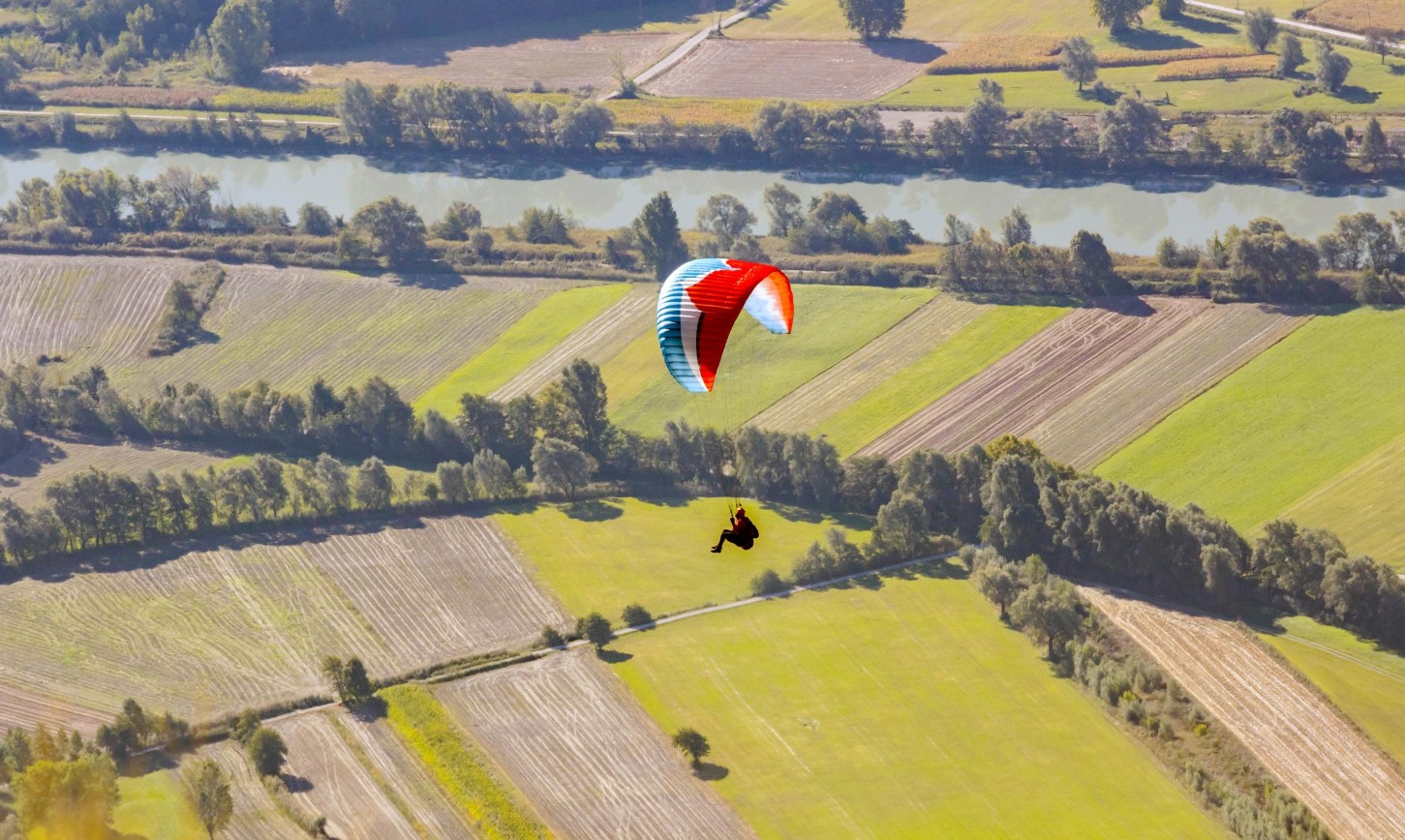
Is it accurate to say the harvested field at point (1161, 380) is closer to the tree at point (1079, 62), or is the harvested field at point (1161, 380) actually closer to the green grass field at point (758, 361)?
the green grass field at point (758, 361)

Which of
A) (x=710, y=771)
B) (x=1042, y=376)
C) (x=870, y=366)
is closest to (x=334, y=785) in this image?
(x=710, y=771)

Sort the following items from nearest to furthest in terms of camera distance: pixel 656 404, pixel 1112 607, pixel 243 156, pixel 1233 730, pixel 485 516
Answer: pixel 1233 730 → pixel 1112 607 → pixel 485 516 → pixel 656 404 → pixel 243 156

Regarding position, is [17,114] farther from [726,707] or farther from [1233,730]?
[1233,730]

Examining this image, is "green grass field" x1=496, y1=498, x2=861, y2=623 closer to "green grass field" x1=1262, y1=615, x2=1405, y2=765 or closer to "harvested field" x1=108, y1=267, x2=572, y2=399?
"harvested field" x1=108, y1=267, x2=572, y2=399

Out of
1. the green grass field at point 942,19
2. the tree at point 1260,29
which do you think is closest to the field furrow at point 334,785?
the tree at point 1260,29

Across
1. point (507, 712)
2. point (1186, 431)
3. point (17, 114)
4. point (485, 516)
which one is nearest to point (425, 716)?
point (507, 712)

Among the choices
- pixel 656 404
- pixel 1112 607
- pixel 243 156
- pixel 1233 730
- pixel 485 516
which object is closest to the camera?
pixel 1233 730
